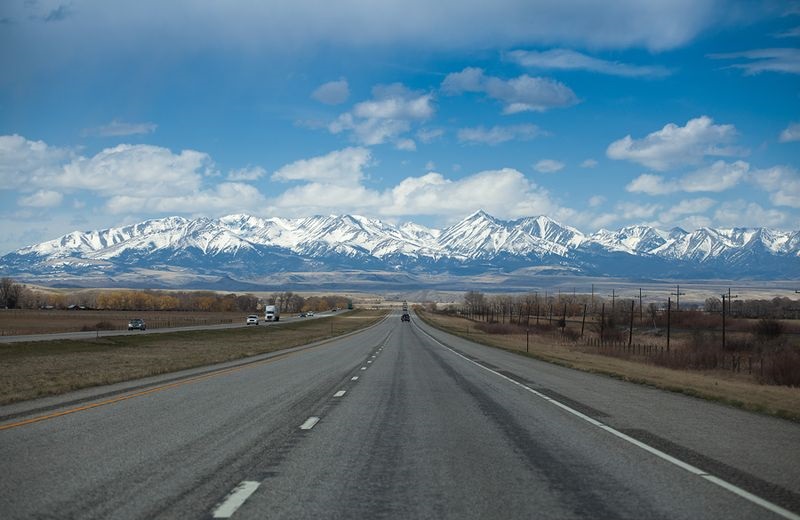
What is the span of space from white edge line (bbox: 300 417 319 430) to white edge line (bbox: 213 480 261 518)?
4.24 meters

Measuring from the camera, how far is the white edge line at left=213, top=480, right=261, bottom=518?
6.92m

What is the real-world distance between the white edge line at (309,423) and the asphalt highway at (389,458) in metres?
0.08

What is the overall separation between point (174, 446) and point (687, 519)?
680 cm

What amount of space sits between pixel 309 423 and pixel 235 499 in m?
5.55

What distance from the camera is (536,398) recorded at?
1788 cm

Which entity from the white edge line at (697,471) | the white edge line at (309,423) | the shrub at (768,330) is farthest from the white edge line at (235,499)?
the shrub at (768,330)

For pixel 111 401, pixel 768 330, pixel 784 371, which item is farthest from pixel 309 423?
pixel 768 330

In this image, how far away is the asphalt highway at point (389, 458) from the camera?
727 centimetres

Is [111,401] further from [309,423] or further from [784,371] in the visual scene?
[784,371]

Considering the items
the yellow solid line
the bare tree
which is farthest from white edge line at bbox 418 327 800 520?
the bare tree

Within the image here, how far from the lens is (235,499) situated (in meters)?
7.42

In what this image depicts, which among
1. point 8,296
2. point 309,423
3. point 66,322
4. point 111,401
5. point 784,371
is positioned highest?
point 309,423

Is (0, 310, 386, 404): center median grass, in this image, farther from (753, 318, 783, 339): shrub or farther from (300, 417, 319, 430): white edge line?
(753, 318, 783, 339): shrub

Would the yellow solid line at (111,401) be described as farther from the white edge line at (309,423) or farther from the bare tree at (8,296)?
the bare tree at (8,296)
